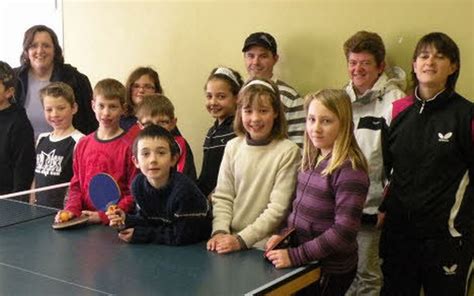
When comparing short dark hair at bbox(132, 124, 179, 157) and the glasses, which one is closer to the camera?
short dark hair at bbox(132, 124, 179, 157)

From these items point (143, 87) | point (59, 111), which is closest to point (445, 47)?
point (143, 87)

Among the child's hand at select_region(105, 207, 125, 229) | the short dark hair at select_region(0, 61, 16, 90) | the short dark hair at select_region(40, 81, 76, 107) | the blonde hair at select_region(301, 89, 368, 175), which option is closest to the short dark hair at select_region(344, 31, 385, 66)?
the blonde hair at select_region(301, 89, 368, 175)

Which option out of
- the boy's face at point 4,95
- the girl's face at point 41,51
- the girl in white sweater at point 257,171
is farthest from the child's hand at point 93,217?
the girl's face at point 41,51

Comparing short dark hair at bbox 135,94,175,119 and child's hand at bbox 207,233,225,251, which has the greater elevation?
short dark hair at bbox 135,94,175,119

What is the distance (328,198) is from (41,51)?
287cm

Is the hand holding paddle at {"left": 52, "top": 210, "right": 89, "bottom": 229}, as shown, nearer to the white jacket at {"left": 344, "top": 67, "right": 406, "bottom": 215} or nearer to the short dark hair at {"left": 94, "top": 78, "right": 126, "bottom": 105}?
the short dark hair at {"left": 94, "top": 78, "right": 126, "bottom": 105}

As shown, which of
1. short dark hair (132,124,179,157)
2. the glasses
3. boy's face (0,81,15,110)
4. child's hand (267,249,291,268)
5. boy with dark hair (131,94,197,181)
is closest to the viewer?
child's hand (267,249,291,268)

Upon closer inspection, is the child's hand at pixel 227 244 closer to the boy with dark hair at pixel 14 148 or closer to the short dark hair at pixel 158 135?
the short dark hair at pixel 158 135

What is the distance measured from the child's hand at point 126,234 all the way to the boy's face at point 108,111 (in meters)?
0.95

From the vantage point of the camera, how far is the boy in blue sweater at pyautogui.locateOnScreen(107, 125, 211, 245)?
2.63 meters

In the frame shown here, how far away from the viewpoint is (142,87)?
4117 millimetres

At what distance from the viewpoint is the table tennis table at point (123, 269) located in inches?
83.3

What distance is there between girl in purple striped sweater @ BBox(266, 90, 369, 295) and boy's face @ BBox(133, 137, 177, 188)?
611 millimetres

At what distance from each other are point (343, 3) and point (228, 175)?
166cm
